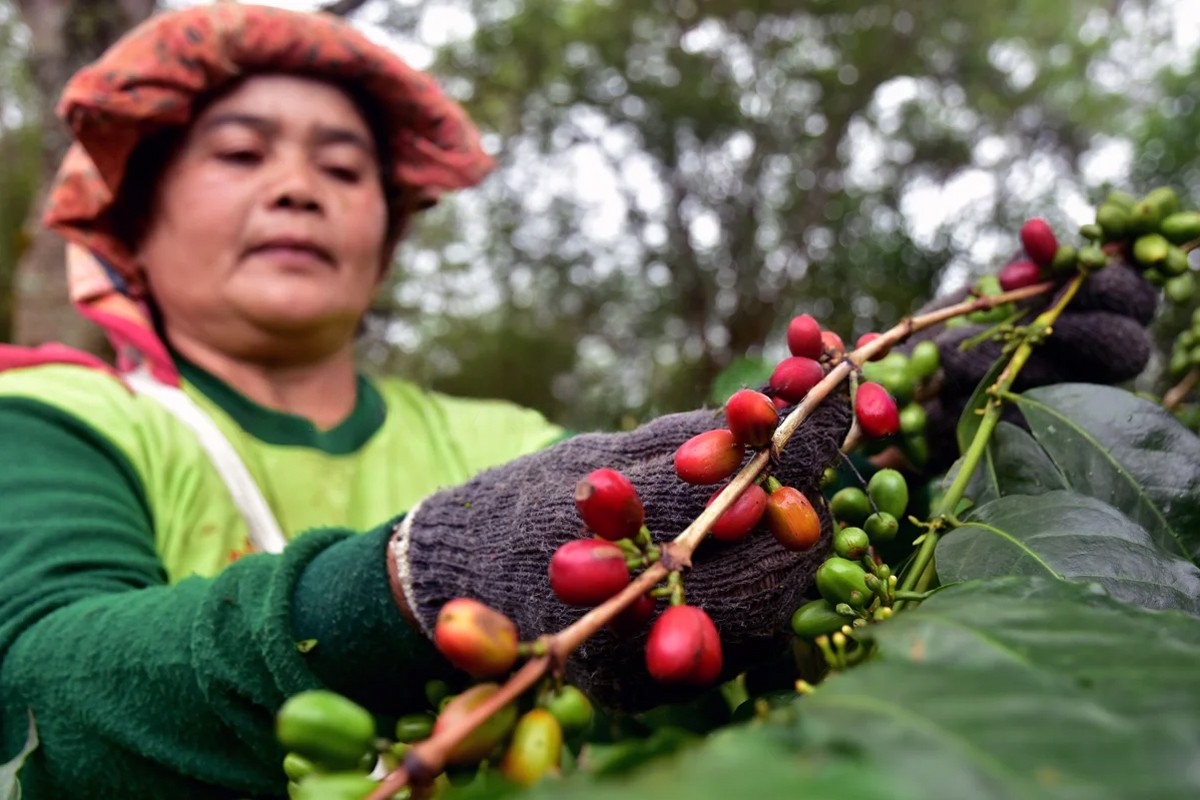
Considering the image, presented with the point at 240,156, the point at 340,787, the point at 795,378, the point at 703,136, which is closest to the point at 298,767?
the point at 340,787

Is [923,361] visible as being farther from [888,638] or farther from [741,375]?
[888,638]

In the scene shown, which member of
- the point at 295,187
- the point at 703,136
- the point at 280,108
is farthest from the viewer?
the point at 703,136

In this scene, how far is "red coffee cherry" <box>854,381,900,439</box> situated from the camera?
2.60ft

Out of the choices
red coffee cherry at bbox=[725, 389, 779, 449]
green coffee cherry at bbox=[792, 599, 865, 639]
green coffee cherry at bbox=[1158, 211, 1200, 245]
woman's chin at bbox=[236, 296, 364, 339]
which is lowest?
woman's chin at bbox=[236, 296, 364, 339]

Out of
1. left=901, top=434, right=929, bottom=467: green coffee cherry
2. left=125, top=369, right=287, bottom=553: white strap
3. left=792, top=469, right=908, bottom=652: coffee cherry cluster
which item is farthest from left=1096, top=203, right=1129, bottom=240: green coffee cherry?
left=125, top=369, right=287, bottom=553: white strap

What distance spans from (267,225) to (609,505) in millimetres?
1620

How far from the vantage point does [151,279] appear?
2.17m

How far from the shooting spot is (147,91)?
1.99m

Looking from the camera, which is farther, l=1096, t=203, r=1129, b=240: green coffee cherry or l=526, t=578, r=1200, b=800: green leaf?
l=1096, t=203, r=1129, b=240: green coffee cherry

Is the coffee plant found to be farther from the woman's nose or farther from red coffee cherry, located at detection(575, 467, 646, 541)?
the woman's nose

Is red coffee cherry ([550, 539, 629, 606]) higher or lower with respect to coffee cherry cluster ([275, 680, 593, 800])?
higher

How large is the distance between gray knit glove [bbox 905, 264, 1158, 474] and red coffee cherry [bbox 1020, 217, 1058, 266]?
0.25 ft

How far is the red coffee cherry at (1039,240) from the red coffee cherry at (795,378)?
0.55 metres

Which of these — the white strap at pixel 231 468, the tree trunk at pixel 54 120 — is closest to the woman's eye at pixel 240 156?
the white strap at pixel 231 468
